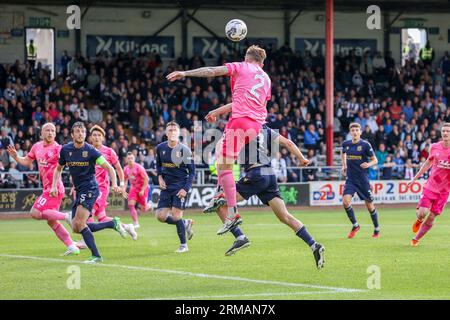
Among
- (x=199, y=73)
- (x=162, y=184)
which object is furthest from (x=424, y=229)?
(x=199, y=73)

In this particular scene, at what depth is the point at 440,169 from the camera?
17.5 m

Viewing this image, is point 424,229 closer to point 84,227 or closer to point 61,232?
point 84,227

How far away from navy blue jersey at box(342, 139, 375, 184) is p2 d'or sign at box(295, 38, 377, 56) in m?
22.5

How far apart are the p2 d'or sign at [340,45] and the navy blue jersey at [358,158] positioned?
2247 cm

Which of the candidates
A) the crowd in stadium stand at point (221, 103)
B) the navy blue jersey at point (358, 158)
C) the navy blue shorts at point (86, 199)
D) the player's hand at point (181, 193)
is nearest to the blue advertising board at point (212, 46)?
the crowd in stadium stand at point (221, 103)

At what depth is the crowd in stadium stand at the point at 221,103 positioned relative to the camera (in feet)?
108

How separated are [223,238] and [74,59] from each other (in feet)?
61.4

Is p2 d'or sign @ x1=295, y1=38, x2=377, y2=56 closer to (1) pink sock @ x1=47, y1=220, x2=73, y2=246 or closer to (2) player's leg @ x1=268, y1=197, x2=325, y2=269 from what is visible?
(1) pink sock @ x1=47, y1=220, x2=73, y2=246

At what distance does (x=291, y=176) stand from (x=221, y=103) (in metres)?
5.28

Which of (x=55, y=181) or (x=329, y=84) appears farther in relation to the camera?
(x=329, y=84)

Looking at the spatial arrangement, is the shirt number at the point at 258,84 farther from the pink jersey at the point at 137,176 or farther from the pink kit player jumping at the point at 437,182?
the pink jersey at the point at 137,176

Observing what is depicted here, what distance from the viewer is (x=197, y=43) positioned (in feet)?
137
